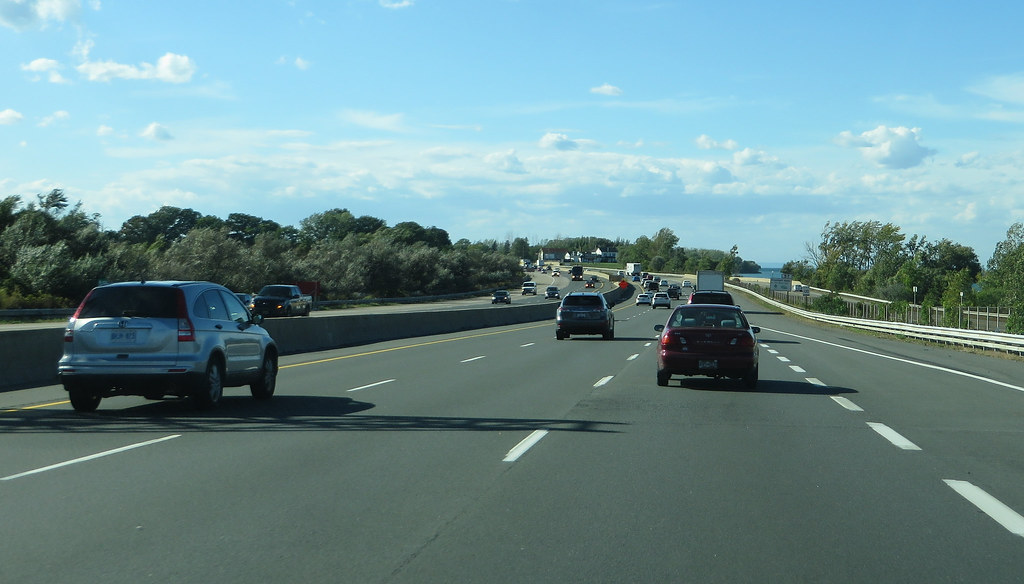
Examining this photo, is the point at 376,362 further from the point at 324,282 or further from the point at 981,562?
the point at 324,282

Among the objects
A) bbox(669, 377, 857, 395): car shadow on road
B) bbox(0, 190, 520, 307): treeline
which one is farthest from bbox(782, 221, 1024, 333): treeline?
bbox(669, 377, 857, 395): car shadow on road

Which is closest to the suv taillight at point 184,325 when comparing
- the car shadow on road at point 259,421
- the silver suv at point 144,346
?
the silver suv at point 144,346

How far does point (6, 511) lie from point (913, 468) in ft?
24.3

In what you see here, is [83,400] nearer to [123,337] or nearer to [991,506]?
[123,337]

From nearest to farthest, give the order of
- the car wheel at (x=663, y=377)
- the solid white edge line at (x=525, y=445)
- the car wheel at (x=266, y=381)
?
1. the solid white edge line at (x=525, y=445)
2. the car wheel at (x=266, y=381)
3. the car wheel at (x=663, y=377)

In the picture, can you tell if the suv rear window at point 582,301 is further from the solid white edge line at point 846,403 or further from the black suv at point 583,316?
the solid white edge line at point 846,403

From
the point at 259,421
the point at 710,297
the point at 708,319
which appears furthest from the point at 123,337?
the point at 710,297

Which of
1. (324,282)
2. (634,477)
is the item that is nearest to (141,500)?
(634,477)

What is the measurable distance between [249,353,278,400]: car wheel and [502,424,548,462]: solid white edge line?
5.45 meters

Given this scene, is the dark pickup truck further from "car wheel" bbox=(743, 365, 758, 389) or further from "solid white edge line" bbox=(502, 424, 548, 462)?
"solid white edge line" bbox=(502, 424, 548, 462)

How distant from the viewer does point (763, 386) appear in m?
18.0

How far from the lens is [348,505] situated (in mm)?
7477

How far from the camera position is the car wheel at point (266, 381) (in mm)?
15242

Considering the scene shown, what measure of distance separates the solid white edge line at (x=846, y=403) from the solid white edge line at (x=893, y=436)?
1606 millimetres
